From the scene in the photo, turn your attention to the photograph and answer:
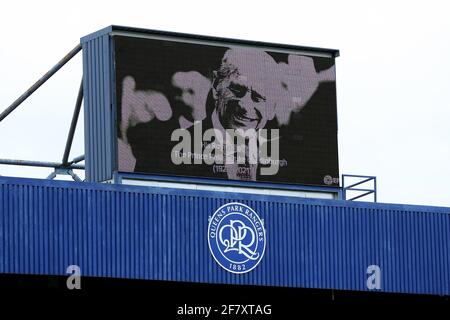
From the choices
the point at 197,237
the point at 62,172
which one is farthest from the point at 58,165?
the point at 197,237

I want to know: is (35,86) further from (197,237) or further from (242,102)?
(197,237)

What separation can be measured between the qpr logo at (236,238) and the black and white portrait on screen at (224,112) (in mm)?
2965

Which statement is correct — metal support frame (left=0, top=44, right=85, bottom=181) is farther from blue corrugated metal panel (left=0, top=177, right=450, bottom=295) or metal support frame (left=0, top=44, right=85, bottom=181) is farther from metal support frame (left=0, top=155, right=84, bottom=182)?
blue corrugated metal panel (left=0, top=177, right=450, bottom=295)

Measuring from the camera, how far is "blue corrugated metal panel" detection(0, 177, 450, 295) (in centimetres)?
4741

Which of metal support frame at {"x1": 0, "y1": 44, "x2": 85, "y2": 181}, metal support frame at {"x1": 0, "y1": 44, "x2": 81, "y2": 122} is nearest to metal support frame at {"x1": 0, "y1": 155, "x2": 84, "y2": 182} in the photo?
metal support frame at {"x1": 0, "y1": 44, "x2": 85, "y2": 181}

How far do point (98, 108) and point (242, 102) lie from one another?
5.45 m

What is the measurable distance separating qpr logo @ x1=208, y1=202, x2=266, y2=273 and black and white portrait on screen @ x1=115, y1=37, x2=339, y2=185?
2.97m

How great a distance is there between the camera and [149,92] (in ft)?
174

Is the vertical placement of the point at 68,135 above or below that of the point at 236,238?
above

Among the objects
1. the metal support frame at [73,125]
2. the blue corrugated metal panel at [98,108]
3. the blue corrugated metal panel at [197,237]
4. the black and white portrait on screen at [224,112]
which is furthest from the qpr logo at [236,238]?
the metal support frame at [73,125]

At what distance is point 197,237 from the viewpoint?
50.0 meters
